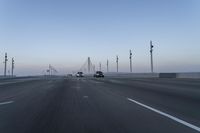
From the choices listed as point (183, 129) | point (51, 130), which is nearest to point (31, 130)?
point (51, 130)

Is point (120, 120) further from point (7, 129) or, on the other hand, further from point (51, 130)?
point (7, 129)

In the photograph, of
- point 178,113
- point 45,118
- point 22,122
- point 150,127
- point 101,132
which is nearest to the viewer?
point 101,132

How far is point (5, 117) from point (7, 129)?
7.46 ft

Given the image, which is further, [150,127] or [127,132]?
[150,127]

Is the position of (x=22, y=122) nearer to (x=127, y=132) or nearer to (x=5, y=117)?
(x=5, y=117)

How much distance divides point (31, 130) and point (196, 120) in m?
5.10

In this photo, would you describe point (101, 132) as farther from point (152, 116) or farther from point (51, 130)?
point (152, 116)

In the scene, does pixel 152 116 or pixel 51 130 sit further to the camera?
pixel 152 116

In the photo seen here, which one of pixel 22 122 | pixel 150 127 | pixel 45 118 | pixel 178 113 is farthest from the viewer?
pixel 178 113

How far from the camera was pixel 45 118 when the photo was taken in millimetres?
10203

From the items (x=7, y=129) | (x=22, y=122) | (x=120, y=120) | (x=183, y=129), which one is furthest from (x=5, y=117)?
(x=183, y=129)

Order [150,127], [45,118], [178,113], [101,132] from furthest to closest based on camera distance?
[178,113], [45,118], [150,127], [101,132]

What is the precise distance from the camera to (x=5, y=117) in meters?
10.6

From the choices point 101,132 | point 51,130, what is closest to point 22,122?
point 51,130
